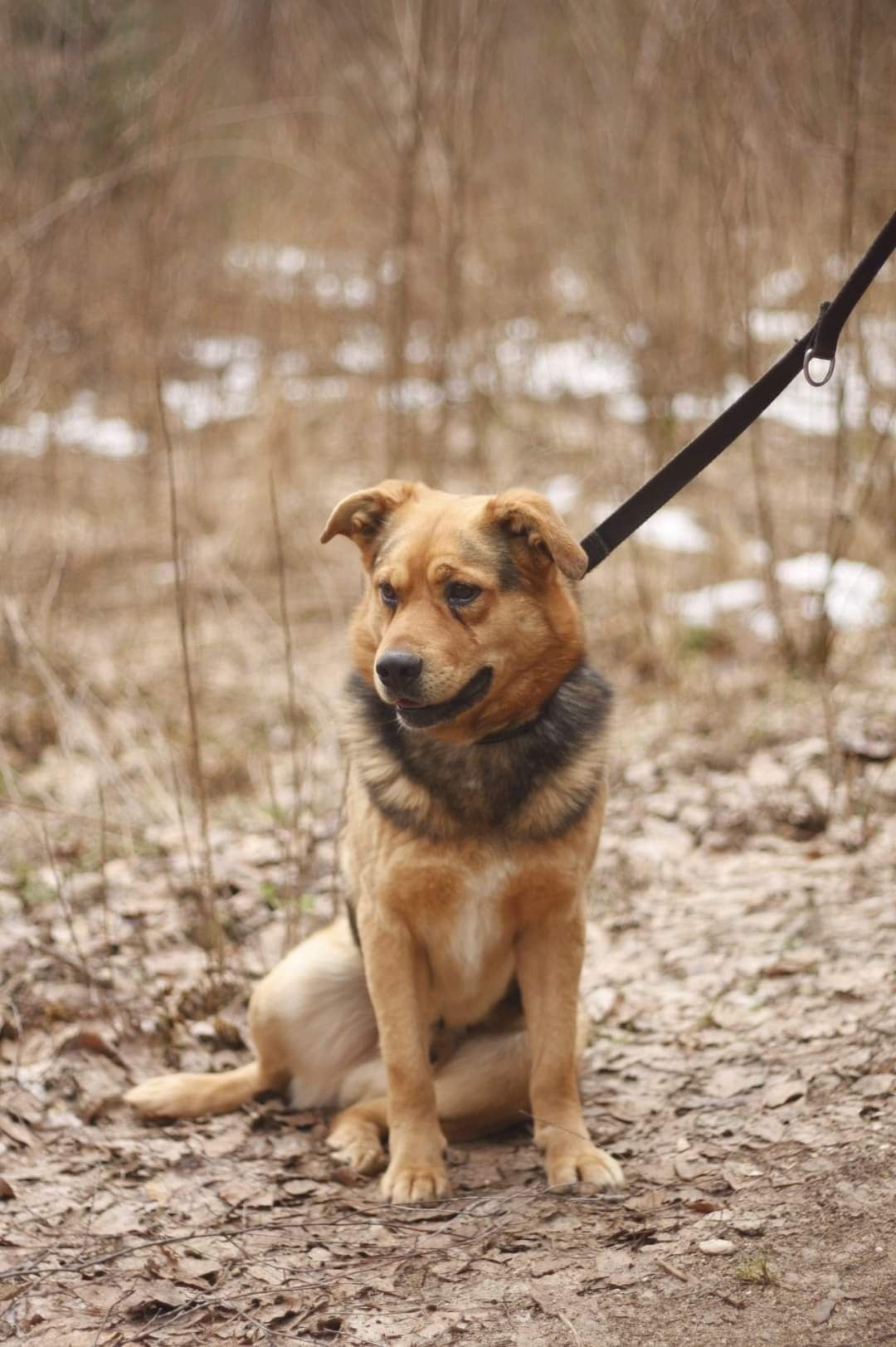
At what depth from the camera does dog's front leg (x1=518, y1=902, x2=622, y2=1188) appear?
348 cm

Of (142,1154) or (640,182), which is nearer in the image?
(142,1154)

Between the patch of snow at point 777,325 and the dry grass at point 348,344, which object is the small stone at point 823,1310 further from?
the patch of snow at point 777,325

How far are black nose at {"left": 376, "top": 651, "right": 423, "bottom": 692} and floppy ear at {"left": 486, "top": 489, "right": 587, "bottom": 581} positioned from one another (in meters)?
0.46

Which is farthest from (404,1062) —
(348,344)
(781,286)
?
(348,344)

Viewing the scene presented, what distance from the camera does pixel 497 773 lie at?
11.6 feet

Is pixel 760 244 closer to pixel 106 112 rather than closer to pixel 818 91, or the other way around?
pixel 818 91

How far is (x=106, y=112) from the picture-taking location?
406 inches

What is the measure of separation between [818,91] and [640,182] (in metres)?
1.36

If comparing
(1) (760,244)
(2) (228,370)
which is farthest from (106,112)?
(1) (760,244)

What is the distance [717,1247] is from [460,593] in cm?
176

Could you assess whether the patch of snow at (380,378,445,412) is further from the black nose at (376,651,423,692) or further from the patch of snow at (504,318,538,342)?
the black nose at (376,651,423,692)

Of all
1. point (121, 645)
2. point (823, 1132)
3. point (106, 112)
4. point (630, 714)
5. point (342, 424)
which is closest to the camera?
point (823, 1132)

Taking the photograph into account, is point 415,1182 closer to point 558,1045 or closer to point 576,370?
point 558,1045

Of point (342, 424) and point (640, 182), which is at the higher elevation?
point (640, 182)
